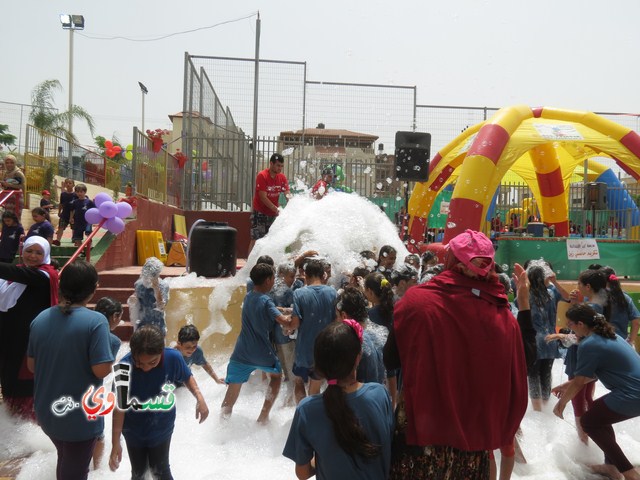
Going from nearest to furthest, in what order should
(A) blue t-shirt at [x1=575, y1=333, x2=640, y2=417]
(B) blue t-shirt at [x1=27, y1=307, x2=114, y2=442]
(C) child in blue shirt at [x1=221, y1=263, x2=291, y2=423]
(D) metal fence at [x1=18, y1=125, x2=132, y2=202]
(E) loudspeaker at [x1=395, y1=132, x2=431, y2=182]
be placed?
(B) blue t-shirt at [x1=27, y1=307, x2=114, y2=442]
(A) blue t-shirt at [x1=575, y1=333, x2=640, y2=417]
(C) child in blue shirt at [x1=221, y1=263, x2=291, y2=423]
(E) loudspeaker at [x1=395, y1=132, x2=431, y2=182]
(D) metal fence at [x1=18, y1=125, x2=132, y2=202]

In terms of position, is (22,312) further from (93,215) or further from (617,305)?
(617,305)

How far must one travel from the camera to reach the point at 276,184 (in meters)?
9.94

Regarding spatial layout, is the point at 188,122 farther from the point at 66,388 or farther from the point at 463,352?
the point at 463,352

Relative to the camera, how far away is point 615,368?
4.42 metres

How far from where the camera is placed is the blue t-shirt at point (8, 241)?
9634 mm

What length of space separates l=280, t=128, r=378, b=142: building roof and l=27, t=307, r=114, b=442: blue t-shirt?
11.3m

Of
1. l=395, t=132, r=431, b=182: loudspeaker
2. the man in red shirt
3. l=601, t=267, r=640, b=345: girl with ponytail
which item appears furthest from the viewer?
l=395, t=132, r=431, b=182: loudspeaker

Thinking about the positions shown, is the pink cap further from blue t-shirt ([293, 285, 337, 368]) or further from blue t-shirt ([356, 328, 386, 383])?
blue t-shirt ([293, 285, 337, 368])

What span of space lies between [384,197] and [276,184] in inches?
279

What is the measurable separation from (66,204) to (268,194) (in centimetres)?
502

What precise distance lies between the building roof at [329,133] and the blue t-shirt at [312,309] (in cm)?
936

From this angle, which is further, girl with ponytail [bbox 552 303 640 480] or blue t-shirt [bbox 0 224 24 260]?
blue t-shirt [bbox 0 224 24 260]

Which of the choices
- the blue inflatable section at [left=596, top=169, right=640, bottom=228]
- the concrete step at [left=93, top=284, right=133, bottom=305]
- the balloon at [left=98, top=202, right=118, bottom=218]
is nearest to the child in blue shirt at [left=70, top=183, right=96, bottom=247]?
the balloon at [left=98, top=202, right=118, bottom=218]

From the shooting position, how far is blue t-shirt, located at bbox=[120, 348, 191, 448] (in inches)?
136
